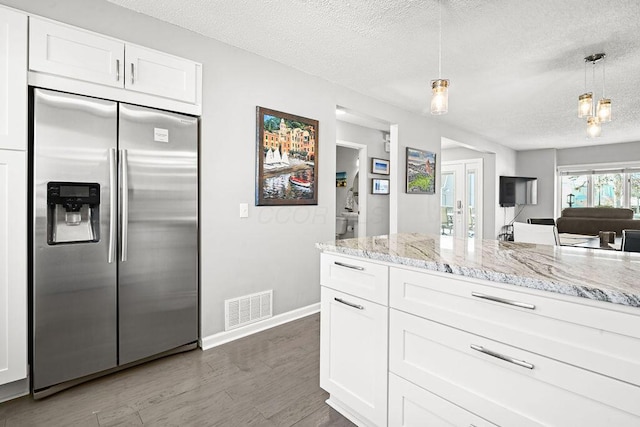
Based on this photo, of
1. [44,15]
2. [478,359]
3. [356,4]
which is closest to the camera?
[478,359]

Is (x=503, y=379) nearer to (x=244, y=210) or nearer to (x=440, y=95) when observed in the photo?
(x=440, y=95)

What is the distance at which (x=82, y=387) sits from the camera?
204 centimetres

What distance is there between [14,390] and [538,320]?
8.84 feet

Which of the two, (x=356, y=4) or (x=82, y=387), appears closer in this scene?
(x=82, y=387)

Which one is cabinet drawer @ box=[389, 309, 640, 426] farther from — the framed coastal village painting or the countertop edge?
the framed coastal village painting

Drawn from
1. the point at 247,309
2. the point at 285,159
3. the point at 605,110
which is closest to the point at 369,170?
the point at 285,159

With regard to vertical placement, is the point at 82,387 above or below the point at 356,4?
below

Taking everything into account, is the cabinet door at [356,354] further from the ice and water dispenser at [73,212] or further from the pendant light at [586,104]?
the pendant light at [586,104]

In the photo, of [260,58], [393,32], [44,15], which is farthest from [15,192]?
[393,32]

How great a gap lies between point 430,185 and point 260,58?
3.19 metres

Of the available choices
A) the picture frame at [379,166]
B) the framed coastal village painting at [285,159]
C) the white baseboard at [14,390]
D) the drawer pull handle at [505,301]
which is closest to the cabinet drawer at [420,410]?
the drawer pull handle at [505,301]

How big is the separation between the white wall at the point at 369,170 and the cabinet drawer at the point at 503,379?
4028mm

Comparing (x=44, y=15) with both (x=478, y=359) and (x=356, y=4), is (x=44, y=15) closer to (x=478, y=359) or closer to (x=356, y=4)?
(x=356, y=4)

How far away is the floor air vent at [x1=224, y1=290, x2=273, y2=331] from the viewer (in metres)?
2.75
